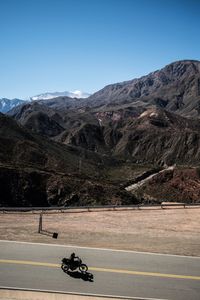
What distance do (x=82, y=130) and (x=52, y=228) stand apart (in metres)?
168

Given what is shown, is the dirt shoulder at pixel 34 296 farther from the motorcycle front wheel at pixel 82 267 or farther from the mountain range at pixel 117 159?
the mountain range at pixel 117 159

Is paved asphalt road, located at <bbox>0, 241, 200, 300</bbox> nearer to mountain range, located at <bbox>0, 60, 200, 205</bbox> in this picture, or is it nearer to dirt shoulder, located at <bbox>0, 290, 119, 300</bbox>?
dirt shoulder, located at <bbox>0, 290, 119, 300</bbox>

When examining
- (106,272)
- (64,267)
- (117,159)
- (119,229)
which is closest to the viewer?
(64,267)

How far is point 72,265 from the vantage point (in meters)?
15.1

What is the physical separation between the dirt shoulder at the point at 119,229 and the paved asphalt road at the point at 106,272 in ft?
5.39

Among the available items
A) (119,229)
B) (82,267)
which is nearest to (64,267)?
(82,267)

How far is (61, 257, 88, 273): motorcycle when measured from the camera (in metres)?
15.1

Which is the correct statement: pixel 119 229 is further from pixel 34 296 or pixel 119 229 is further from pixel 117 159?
pixel 117 159

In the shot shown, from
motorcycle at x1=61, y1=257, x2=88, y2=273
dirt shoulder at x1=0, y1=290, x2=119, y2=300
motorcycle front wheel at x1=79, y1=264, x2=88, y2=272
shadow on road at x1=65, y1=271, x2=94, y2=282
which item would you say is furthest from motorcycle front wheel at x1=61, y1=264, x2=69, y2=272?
dirt shoulder at x1=0, y1=290, x2=119, y2=300

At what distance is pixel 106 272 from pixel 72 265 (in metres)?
1.44

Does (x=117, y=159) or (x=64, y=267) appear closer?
(x=64, y=267)

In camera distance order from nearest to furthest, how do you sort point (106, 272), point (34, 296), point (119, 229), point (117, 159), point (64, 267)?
point (34, 296) → point (64, 267) → point (106, 272) → point (119, 229) → point (117, 159)

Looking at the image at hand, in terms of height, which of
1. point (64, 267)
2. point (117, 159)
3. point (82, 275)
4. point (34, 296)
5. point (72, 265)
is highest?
point (117, 159)

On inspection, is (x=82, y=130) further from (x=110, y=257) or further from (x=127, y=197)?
(x=110, y=257)
